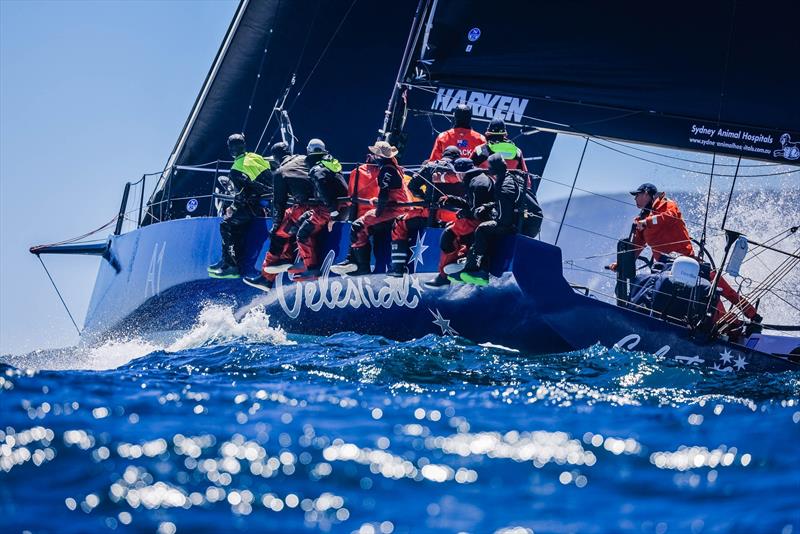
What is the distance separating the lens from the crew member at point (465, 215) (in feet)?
20.7

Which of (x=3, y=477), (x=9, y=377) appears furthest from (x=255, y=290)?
(x=3, y=477)

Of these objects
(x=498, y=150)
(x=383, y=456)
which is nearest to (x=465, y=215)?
(x=498, y=150)

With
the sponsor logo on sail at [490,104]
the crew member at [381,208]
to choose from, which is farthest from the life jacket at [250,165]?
the sponsor logo on sail at [490,104]

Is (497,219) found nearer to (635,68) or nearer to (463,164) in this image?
(463,164)

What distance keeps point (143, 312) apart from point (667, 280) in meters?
5.30

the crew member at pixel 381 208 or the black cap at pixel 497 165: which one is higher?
the black cap at pixel 497 165

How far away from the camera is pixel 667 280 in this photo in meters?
6.56

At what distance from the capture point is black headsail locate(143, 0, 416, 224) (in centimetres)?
1091

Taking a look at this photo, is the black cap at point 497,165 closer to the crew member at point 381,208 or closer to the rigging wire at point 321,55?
the crew member at point 381,208

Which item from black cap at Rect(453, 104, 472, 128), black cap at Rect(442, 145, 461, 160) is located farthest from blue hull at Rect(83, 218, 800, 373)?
black cap at Rect(453, 104, 472, 128)

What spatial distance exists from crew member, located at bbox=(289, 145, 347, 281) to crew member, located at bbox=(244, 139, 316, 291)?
8cm

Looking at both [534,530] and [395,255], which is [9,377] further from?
[395,255]

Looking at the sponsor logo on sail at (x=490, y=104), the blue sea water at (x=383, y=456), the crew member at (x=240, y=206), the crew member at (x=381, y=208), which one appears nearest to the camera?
the blue sea water at (x=383, y=456)

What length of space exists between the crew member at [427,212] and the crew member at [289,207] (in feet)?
3.01
